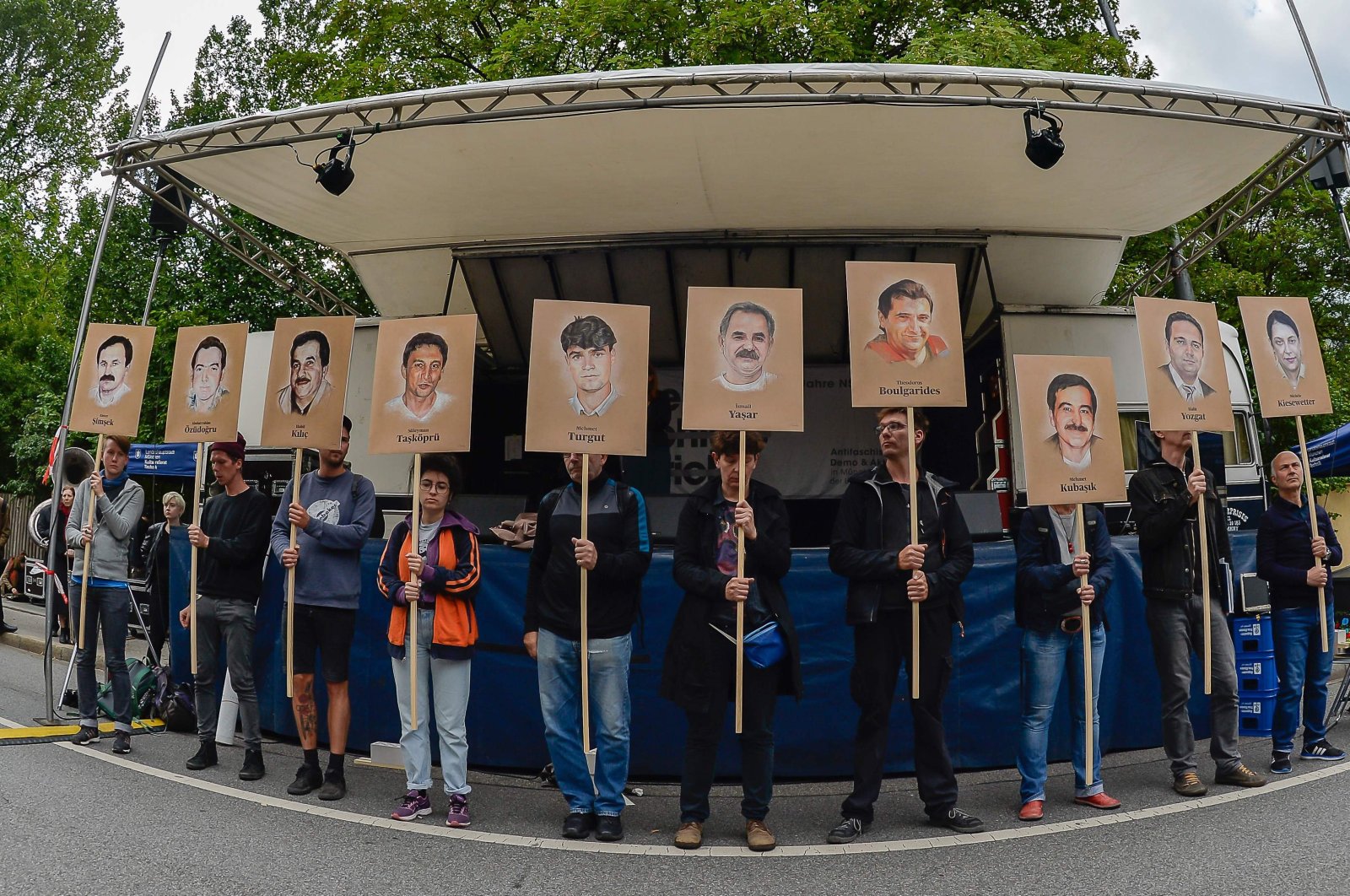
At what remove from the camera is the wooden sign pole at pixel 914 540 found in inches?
202

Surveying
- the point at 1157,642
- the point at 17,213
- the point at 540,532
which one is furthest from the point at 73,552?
the point at 17,213

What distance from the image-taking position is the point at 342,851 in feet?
16.0

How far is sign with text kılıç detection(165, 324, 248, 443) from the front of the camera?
655 centimetres

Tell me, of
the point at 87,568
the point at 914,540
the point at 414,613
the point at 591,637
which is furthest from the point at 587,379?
the point at 87,568

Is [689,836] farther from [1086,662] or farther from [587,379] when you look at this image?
[587,379]

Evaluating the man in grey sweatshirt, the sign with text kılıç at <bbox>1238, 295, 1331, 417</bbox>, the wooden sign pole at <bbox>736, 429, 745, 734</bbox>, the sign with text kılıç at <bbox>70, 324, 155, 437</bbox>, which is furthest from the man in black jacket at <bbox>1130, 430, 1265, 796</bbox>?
the sign with text kılıç at <bbox>70, 324, 155, 437</bbox>

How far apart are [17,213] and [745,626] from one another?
2861 centimetres

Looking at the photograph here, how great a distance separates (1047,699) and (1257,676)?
210 cm

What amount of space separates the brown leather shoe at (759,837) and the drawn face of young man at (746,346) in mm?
2127

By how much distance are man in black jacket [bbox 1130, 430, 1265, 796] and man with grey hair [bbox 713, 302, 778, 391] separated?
2.17 m

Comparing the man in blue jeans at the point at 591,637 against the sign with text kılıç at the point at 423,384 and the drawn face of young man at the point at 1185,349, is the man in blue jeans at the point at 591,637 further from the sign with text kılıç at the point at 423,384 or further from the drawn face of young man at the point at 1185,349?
the drawn face of young man at the point at 1185,349

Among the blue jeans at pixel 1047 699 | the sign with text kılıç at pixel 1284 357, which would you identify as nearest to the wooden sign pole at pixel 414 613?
the blue jeans at pixel 1047 699

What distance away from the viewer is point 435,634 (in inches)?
215

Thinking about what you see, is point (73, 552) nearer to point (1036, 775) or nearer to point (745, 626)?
point (745, 626)
